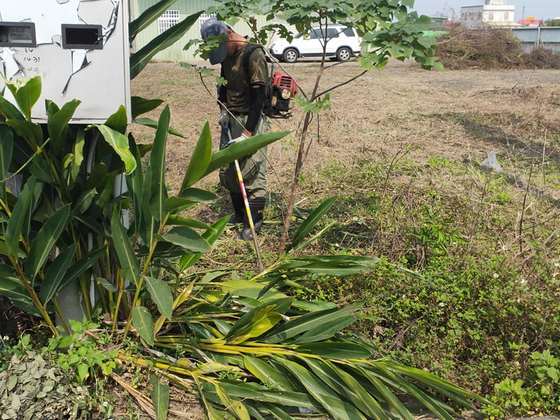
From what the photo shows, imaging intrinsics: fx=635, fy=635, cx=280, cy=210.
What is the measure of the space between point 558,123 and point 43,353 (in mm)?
9471

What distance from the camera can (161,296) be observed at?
9.13 ft

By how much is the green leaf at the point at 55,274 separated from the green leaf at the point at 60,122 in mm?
485

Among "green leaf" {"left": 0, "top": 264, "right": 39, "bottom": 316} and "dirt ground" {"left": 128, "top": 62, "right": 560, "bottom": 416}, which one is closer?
"green leaf" {"left": 0, "top": 264, "right": 39, "bottom": 316}

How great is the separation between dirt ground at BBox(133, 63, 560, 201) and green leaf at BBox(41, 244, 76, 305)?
2.49 m

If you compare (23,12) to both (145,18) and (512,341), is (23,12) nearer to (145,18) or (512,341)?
(145,18)

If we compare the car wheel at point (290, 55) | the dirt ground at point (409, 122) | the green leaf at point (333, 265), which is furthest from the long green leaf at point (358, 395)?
the car wheel at point (290, 55)

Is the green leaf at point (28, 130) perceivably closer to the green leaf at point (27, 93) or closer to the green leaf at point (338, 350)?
the green leaf at point (27, 93)

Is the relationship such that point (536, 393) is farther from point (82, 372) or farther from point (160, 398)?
point (82, 372)

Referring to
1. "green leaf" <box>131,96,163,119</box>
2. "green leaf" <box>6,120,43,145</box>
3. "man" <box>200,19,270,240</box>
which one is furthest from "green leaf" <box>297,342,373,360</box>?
"man" <box>200,19,270,240</box>

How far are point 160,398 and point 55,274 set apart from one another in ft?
2.40

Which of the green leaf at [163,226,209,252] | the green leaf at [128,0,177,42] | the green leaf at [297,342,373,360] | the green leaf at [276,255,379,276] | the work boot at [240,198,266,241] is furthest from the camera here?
the work boot at [240,198,266,241]

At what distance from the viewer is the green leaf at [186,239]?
285 centimetres

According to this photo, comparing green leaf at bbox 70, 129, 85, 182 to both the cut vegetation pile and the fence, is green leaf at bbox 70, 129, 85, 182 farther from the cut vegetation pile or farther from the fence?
the fence

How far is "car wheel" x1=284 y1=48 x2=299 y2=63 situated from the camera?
25500mm
